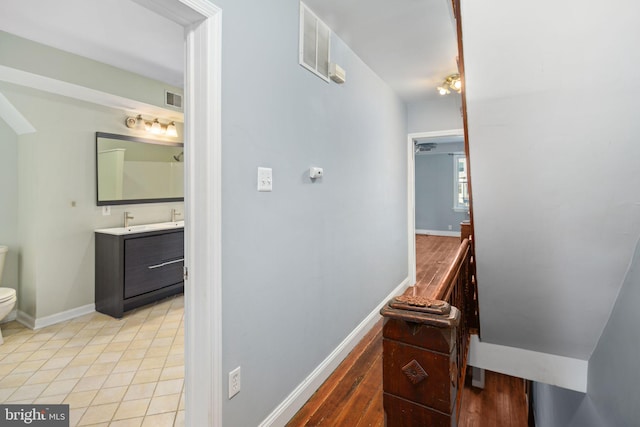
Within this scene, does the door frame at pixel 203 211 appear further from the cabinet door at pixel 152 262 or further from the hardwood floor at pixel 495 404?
the cabinet door at pixel 152 262

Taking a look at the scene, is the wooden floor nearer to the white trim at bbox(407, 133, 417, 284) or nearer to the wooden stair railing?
the wooden stair railing

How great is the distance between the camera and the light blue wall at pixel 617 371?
5.08 feet

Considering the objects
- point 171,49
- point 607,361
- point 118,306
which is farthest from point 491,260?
point 118,306

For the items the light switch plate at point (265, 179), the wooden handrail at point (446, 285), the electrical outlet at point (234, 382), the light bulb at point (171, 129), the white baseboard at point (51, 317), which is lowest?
the white baseboard at point (51, 317)

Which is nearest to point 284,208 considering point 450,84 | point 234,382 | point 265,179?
point 265,179

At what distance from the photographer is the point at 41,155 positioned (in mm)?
2895

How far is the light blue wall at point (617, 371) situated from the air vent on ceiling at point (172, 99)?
4060 mm

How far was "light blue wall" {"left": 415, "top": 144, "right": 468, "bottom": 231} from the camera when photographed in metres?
8.79

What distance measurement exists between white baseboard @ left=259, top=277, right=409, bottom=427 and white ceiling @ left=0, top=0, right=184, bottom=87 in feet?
8.43

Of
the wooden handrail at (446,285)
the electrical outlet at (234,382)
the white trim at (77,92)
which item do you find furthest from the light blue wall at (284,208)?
the white trim at (77,92)

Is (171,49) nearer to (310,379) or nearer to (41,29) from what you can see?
(41,29)

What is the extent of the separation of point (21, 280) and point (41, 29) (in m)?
2.28

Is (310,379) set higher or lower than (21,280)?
lower

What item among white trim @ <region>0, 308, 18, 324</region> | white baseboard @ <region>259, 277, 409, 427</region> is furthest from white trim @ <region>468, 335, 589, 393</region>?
white trim @ <region>0, 308, 18, 324</region>
